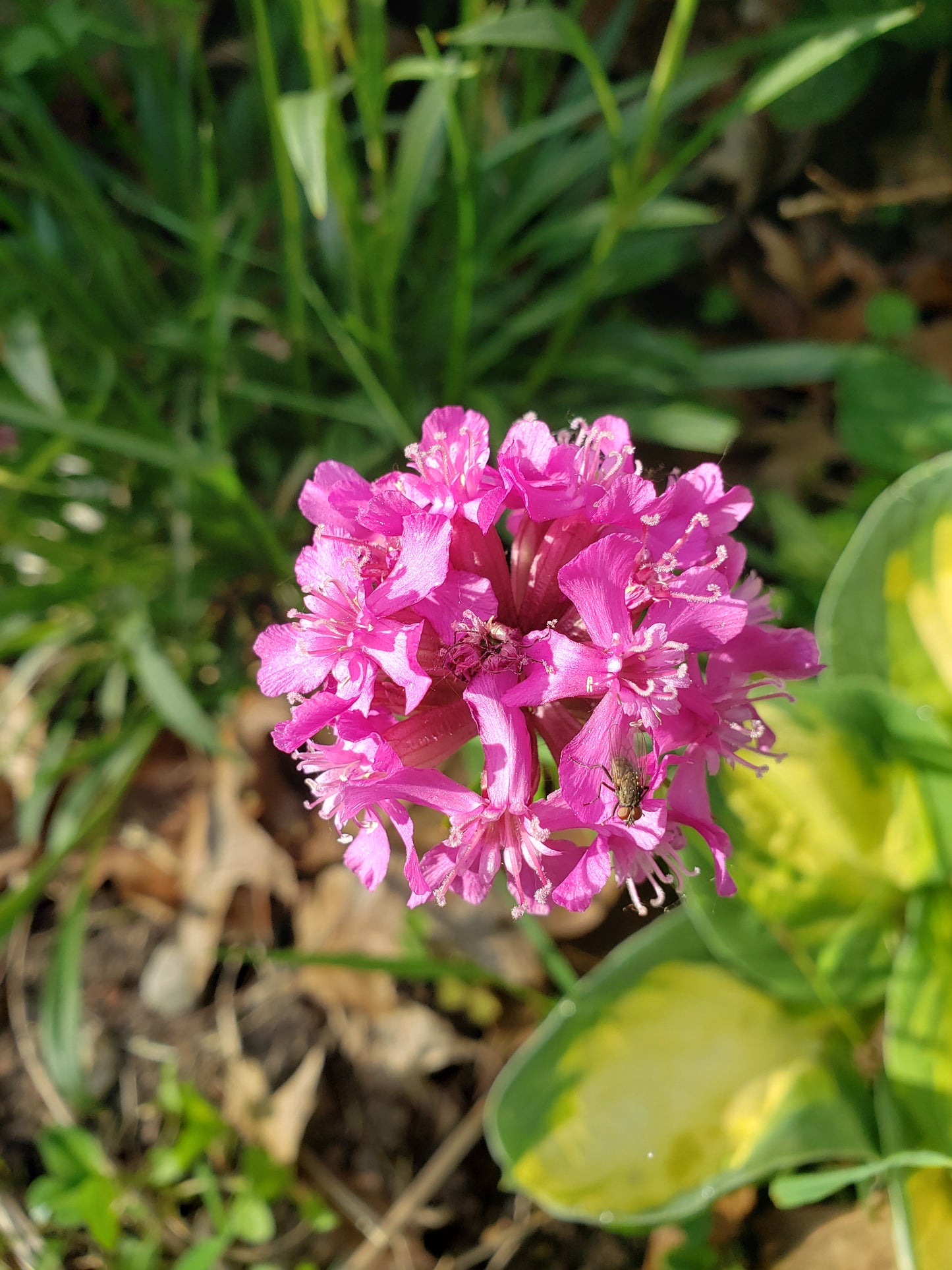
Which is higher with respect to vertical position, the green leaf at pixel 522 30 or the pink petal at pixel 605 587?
the green leaf at pixel 522 30

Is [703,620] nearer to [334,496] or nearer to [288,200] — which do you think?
[334,496]

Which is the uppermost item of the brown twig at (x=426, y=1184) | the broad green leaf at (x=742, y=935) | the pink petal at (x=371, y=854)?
the pink petal at (x=371, y=854)

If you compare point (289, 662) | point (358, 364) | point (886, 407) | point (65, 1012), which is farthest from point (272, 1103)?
point (886, 407)

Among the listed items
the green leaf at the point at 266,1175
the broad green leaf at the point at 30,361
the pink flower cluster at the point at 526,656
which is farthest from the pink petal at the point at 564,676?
the green leaf at the point at 266,1175

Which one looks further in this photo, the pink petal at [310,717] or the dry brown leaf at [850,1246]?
the dry brown leaf at [850,1246]

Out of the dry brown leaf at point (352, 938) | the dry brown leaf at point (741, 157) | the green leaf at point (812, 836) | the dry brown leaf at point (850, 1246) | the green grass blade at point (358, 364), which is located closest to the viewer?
the green leaf at point (812, 836)

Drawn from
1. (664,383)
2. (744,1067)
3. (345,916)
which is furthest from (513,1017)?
(664,383)

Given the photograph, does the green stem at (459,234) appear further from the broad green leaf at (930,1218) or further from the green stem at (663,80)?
the broad green leaf at (930,1218)

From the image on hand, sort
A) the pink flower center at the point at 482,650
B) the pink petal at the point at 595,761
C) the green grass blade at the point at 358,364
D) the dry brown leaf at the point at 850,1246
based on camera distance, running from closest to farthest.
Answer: the pink petal at the point at 595,761 → the pink flower center at the point at 482,650 → the dry brown leaf at the point at 850,1246 → the green grass blade at the point at 358,364
